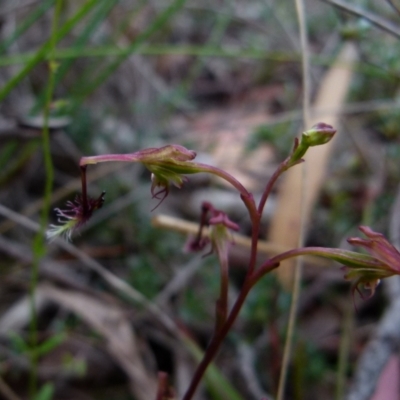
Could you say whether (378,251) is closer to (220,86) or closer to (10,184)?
(10,184)

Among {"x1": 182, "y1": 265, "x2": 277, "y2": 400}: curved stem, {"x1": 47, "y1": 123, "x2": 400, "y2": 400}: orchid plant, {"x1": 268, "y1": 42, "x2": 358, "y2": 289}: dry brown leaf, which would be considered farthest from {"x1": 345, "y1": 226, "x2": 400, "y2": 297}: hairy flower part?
{"x1": 268, "y1": 42, "x2": 358, "y2": 289}: dry brown leaf

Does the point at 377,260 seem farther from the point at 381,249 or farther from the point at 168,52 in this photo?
the point at 168,52

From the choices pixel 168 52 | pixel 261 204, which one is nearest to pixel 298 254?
pixel 261 204

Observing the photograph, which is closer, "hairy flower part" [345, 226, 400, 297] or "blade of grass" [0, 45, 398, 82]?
"hairy flower part" [345, 226, 400, 297]

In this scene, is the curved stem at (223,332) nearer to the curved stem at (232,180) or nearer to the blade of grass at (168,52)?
the curved stem at (232,180)

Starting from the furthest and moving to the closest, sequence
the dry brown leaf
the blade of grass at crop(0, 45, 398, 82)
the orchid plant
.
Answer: the dry brown leaf → the blade of grass at crop(0, 45, 398, 82) → the orchid plant

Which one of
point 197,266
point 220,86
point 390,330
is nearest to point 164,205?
point 197,266

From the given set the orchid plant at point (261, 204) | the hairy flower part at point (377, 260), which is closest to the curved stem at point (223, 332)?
the orchid plant at point (261, 204)

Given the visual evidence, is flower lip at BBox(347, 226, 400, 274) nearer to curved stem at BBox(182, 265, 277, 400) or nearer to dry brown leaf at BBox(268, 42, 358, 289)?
curved stem at BBox(182, 265, 277, 400)
